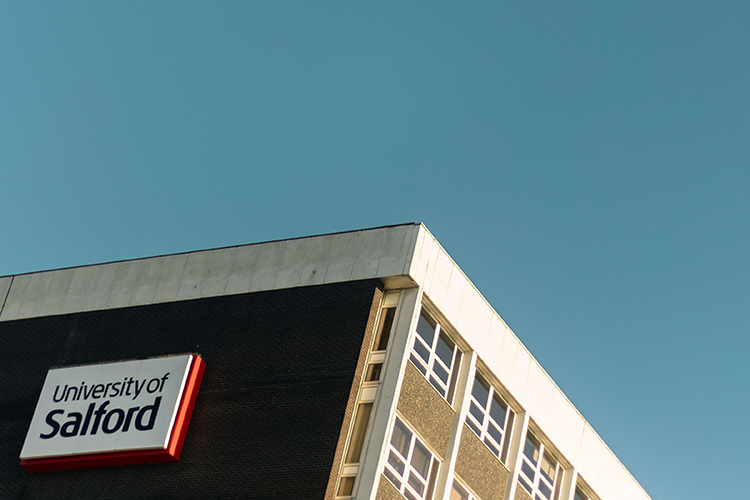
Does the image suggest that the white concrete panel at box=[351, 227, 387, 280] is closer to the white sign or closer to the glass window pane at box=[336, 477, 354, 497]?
the white sign

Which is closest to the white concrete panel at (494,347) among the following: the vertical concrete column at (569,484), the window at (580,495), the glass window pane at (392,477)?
the vertical concrete column at (569,484)

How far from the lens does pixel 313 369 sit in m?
30.1

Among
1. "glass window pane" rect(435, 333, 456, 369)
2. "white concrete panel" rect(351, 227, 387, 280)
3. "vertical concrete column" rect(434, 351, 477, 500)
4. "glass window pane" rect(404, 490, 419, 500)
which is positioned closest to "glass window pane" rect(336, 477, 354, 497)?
"glass window pane" rect(404, 490, 419, 500)

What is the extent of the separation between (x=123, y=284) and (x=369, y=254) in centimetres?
909

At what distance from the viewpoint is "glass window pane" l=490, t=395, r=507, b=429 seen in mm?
34344

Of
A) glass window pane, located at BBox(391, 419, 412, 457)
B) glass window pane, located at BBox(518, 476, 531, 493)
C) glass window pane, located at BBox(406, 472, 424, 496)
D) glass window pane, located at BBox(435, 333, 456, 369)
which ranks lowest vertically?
glass window pane, located at BBox(406, 472, 424, 496)

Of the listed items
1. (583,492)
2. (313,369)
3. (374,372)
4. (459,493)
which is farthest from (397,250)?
(583,492)

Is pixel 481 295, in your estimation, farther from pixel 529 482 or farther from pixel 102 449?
pixel 102 449

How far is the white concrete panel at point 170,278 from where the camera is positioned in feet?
112

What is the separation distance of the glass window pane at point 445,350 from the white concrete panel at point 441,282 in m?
0.80

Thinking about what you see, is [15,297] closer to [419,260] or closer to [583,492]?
[419,260]

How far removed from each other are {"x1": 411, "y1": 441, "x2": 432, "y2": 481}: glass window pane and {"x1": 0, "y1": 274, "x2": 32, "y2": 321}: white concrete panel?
51.3 feet

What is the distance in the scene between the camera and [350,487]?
1110 inches

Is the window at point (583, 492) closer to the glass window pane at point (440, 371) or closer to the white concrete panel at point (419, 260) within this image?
the glass window pane at point (440, 371)
